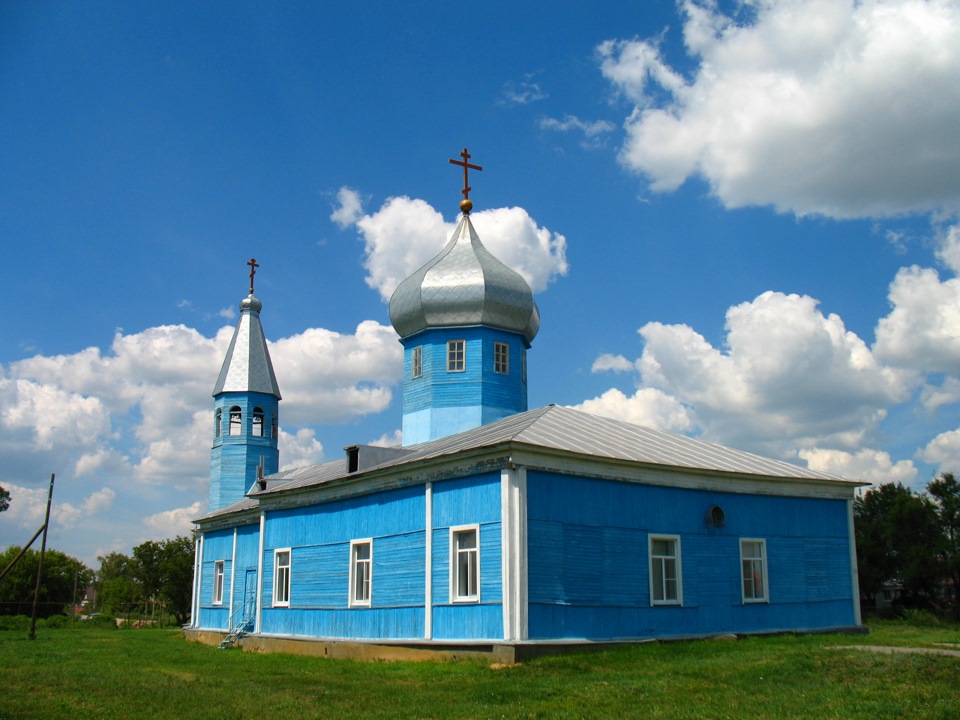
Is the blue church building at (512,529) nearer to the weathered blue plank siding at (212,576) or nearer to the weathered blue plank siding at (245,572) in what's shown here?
the weathered blue plank siding at (245,572)

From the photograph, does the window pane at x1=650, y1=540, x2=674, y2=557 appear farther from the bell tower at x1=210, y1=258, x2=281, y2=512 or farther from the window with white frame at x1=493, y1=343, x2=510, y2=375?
the bell tower at x1=210, y1=258, x2=281, y2=512

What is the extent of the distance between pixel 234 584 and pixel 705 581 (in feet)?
50.6

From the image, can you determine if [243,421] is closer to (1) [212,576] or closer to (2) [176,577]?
(1) [212,576]

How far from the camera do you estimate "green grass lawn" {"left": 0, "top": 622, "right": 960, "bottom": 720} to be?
10672mm

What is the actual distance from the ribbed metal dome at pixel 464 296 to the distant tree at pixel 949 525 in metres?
21.6

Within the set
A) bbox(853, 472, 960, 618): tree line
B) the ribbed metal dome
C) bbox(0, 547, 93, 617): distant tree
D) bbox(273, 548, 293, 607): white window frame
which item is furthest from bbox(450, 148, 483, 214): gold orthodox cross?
bbox(0, 547, 93, 617): distant tree

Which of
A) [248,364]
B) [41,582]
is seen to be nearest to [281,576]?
[248,364]

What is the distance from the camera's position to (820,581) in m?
20.6

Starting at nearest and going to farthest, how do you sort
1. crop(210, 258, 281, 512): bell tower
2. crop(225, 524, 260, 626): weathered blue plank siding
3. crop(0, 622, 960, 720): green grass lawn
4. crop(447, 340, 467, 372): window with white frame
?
crop(0, 622, 960, 720): green grass lawn < crop(447, 340, 467, 372): window with white frame < crop(225, 524, 260, 626): weathered blue plank siding < crop(210, 258, 281, 512): bell tower

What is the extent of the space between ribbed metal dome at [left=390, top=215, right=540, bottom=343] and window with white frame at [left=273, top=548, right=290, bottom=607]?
7.49 metres

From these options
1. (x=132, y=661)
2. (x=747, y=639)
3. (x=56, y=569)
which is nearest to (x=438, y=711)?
(x=747, y=639)

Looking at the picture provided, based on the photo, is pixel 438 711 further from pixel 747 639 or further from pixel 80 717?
pixel 747 639

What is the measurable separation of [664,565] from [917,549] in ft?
81.8

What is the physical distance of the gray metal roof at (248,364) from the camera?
3544 cm
